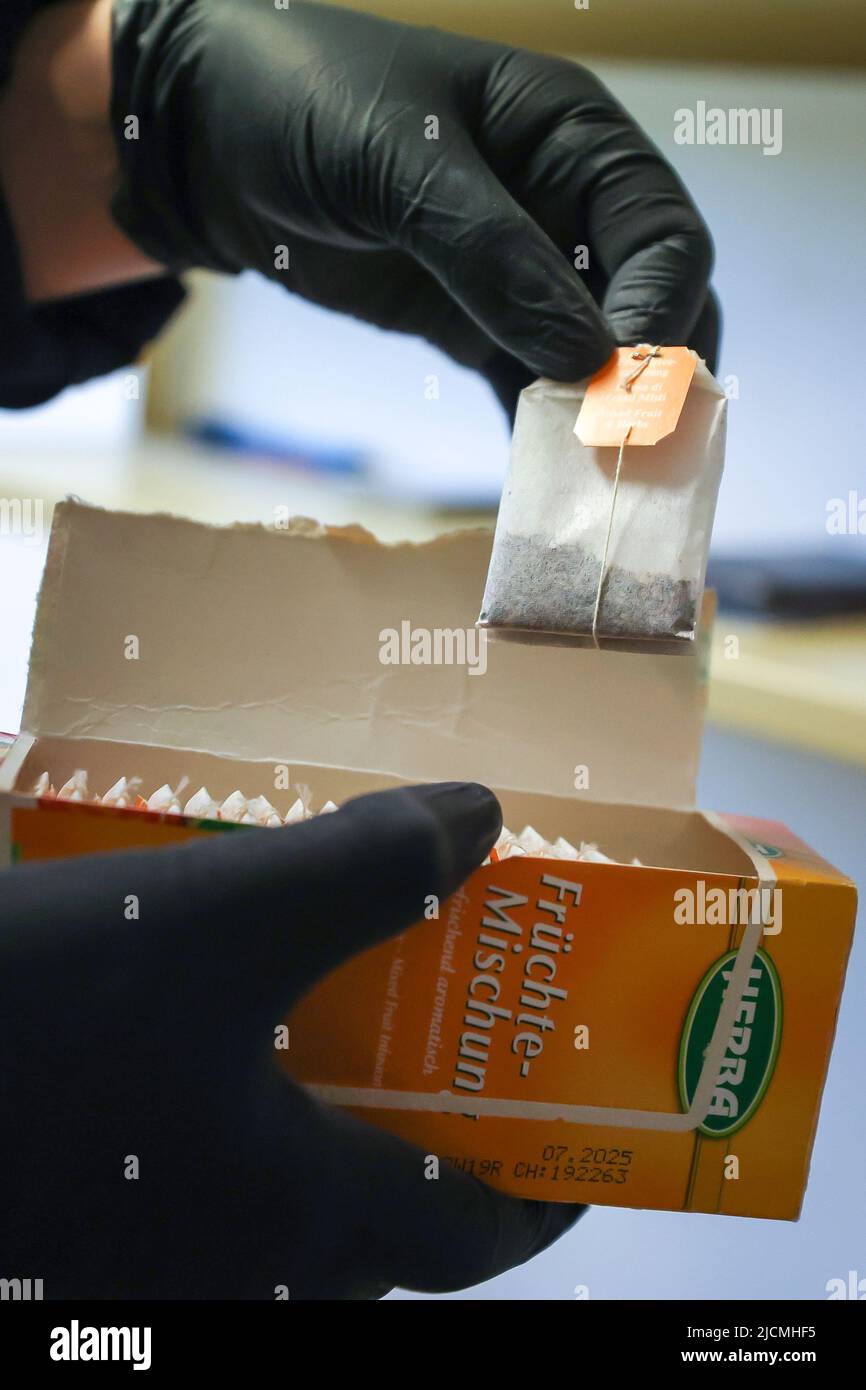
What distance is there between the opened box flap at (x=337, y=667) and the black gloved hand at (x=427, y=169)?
0.19 metres

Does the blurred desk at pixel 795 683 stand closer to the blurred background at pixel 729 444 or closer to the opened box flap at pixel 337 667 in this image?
the blurred background at pixel 729 444

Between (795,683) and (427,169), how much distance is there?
67 centimetres

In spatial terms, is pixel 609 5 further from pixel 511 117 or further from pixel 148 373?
pixel 148 373

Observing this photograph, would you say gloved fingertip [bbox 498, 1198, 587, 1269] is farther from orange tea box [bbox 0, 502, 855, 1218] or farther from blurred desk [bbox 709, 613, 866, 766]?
blurred desk [bbox 709, 613, 866, 766]

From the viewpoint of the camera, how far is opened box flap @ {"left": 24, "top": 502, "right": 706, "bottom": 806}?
2.57ft

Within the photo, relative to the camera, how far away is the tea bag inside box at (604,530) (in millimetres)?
618

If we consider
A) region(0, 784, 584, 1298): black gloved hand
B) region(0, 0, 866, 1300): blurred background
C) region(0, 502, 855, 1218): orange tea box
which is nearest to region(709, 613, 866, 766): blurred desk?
region(0, 0, 866, 1300): blurred background

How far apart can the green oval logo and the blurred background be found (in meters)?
0.38

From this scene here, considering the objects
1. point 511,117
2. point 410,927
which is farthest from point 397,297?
point 410,927

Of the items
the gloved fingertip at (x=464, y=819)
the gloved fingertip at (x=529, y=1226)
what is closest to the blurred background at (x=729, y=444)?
the gloved fingertip at (x=529, y=1226)

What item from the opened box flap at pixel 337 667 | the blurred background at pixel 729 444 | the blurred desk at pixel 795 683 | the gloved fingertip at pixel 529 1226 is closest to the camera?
the gloved fingertip at pixel 529 1226

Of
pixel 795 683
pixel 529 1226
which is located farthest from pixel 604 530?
pixel 795 683

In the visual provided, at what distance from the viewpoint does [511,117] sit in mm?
798

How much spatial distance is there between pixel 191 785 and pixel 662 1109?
0.39m
